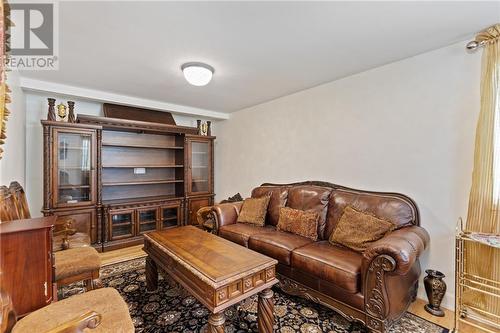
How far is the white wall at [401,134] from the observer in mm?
2125

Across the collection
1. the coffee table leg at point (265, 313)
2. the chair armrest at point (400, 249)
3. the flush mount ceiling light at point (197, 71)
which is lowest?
the coffee table leg at point (265, 313)

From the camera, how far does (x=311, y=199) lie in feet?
9.80

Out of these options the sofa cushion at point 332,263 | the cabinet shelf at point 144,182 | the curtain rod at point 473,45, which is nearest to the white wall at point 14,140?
the cabinet shelf at point 144,182

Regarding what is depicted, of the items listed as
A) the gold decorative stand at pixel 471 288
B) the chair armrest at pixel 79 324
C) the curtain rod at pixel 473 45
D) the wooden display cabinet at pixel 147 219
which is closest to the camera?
the chair armrest at pixel 79 324

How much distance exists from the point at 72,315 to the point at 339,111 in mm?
3139

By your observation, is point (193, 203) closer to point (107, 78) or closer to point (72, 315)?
point (107, 78)

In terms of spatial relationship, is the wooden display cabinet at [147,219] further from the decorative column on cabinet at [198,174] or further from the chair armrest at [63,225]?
the chair armrest at [63,225]

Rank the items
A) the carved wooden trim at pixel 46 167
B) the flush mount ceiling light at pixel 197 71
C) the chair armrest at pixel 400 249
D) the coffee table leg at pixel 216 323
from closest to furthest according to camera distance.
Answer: the coffee table leg at pixel 216 323 → the chair armrest at pixel 400 249 → the flush mount ceiling light at pixel 197 71 → the carved wooden trim at pixel 46 167

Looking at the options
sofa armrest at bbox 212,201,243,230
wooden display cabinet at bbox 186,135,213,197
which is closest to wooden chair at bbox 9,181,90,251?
sofa armrest at bbox 212,201,243,230

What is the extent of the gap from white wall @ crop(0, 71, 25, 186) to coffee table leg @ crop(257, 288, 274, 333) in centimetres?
237

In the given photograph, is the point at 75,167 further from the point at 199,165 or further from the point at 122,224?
the point at 199,165

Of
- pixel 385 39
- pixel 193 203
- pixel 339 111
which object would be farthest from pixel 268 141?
pixel 385 39

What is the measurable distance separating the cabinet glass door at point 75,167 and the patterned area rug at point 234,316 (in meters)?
1.38

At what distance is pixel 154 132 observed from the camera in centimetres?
431
